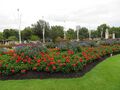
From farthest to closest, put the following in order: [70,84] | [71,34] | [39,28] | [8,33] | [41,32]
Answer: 1. [71,34]
2. [8,33]
3. [41,32]
4. [39,28]
5. [70,84]

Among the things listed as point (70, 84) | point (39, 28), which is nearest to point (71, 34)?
point (39, 28)

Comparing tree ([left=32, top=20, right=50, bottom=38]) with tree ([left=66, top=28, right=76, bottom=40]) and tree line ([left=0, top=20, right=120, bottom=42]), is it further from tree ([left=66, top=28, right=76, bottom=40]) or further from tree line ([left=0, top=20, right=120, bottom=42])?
tree ([left=66, top=28, right=76, bottom=40])

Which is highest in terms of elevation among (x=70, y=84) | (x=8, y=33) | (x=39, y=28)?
(x=39, y=28)

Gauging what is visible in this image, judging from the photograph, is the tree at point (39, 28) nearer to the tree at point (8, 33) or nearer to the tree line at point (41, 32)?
the tree line at point (41, 32)

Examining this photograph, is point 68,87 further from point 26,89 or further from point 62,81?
point 26,89

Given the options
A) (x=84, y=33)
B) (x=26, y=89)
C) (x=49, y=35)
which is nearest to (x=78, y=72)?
(x=26, y=89)

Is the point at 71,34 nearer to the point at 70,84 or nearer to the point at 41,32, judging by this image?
the point at 41,32

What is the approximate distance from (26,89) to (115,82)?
121 inches

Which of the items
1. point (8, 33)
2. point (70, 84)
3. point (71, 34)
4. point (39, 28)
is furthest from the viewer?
point (71, 34)

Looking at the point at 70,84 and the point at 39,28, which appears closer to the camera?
the point at 70,84

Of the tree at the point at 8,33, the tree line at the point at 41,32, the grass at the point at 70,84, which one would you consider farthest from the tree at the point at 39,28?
the grass at the point at 70,84

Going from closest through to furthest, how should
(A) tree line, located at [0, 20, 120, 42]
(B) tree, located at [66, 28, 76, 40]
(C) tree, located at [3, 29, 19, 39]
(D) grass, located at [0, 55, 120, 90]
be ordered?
(D) grass, located at [0, 55, 120, 90], (A) tree line, located at [0, 20, 120, 42], (B) tree, located at [66, 28, 76, 40], (C) tree, located at [3, 29, 19, 39]

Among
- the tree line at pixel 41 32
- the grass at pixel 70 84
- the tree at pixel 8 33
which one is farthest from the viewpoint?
the tree at pixel 8 33

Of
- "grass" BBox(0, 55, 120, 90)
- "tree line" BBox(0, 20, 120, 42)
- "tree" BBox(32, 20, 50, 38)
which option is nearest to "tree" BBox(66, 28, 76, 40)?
"tree line" BBox(0, 20, 120, 42)
